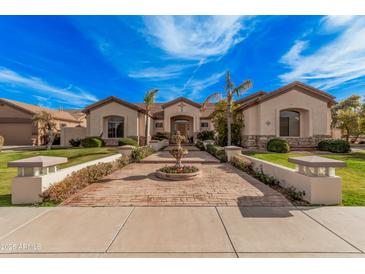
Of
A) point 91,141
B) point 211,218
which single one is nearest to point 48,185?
point 211,218

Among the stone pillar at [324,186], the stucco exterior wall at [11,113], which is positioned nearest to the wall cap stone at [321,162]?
the stone pillar at [324,186]

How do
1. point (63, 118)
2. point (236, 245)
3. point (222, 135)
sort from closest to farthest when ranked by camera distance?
point (236, 245), point (222, 135), point (63, 118)

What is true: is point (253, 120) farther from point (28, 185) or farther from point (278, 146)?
point (28, 185)

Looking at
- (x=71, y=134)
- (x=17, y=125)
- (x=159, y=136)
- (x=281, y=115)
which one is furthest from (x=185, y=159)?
(x=17, y=125)

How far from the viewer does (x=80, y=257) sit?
9.29 feet

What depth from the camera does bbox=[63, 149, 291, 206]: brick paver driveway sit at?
502 cm

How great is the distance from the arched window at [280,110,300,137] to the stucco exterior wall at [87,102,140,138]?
52.4ft

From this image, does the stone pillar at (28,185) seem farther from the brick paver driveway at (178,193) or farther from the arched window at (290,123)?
the arched window at (290,123)

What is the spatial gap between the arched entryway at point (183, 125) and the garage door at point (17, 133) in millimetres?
19683

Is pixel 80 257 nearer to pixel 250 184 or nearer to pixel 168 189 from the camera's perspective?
pixel 168 189

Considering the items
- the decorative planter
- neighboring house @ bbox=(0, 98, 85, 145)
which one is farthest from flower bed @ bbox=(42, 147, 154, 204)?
neighboring house @ bbox=(0, 98, 85, 145)

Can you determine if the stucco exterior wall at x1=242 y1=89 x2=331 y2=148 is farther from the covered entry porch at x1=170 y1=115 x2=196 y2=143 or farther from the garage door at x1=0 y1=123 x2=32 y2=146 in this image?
the garage door at x1=0 y1=123 x2=32 y2=146

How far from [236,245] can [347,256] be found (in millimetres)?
1795

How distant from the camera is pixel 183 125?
2789 cm
